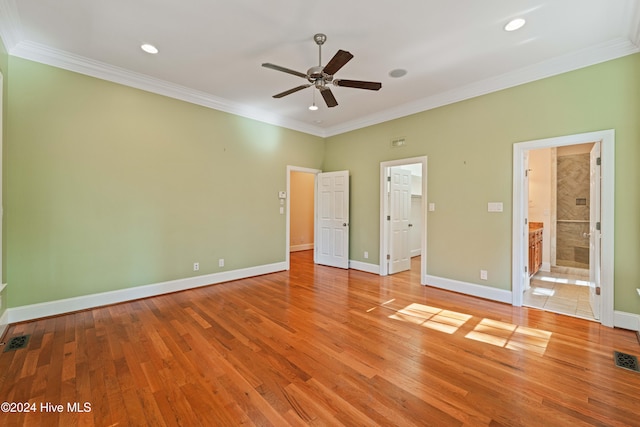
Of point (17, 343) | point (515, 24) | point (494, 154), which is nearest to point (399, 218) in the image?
point (494, 154)

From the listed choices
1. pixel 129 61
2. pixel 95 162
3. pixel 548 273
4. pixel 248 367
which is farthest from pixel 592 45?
pixel 95 162

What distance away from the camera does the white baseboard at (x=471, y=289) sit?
3771 millimetres

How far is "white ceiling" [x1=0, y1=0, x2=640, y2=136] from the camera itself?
97.9 inches

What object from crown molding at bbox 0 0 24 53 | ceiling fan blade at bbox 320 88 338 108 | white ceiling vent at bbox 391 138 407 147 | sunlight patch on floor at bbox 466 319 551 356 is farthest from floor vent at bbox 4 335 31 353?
white ceiling vent at bbox 391 138 407 147

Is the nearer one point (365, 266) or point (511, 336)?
point (511, 336)

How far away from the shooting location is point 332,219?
6070 millimetres

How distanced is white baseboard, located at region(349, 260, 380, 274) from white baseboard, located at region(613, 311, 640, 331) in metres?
3.19

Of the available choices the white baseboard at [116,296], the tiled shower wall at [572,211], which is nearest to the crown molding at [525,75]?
the tiled shower wall at [572,211]

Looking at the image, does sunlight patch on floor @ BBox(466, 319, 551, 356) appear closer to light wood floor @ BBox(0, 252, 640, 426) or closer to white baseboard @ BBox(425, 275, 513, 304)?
light wood floor @ BBox(0, 252, 640, 426)

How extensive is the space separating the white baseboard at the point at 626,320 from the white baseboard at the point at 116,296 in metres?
5.02

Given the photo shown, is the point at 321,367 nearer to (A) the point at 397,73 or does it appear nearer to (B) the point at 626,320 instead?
(B) the point at 626,320

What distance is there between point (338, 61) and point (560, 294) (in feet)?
15.3

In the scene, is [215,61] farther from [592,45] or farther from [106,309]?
[592,45]

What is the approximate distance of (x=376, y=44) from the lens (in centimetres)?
301
